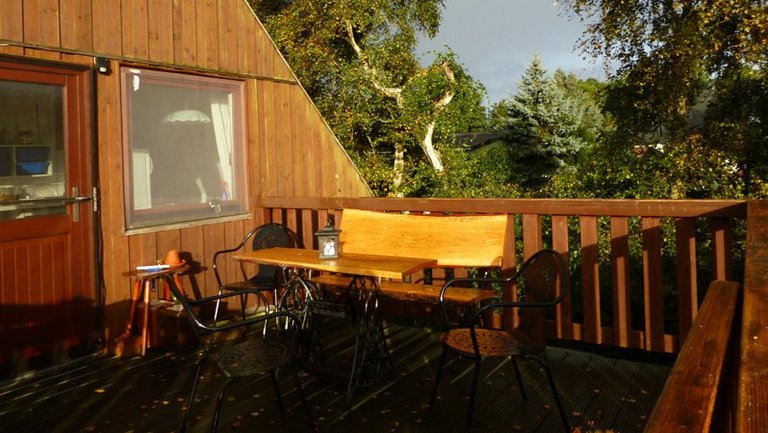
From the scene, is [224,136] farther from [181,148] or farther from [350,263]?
[350,263]

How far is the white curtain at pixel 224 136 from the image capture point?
504 centimetres

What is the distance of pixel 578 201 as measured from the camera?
142 inches

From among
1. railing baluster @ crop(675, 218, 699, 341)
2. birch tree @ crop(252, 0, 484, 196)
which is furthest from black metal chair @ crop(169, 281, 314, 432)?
birch tree @ crop(252, 0, 484, 196)

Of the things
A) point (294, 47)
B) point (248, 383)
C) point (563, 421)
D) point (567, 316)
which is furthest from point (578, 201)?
point (294, 47)

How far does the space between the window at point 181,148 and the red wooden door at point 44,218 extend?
1.35 feet

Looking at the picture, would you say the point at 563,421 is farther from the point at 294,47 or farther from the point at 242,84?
the point at 294,47

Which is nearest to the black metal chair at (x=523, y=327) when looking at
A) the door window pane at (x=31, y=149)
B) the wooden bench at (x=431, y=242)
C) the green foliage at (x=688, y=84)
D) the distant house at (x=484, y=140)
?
the wooden bench at (x=431, y=242)

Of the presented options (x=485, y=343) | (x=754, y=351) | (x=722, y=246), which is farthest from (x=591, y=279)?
(x=754, y=351)

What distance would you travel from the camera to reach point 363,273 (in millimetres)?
2973

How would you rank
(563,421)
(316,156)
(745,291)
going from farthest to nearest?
(316,156), (563,421), (745,291)

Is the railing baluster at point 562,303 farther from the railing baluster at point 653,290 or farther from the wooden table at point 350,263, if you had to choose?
the wooden table at point 350,263

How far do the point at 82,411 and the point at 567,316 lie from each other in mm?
2811

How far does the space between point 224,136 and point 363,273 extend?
8.78ft

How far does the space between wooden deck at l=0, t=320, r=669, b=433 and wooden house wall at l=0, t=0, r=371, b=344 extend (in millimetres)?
772
